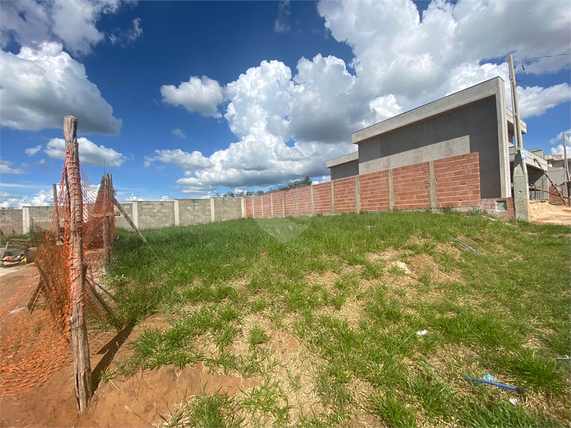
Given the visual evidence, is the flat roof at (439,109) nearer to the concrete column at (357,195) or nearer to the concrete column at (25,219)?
the concrete column at (357,195)

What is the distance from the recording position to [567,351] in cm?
A: 198

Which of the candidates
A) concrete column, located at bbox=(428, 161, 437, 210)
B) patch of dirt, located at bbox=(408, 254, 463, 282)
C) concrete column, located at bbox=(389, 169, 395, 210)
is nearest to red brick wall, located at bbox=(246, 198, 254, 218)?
concrete column, located at bbox=(389, 169, 395, 210)

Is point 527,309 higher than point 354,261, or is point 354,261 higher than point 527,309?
point 354,261

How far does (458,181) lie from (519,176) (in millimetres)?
1963

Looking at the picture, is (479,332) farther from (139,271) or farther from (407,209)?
(407,209)

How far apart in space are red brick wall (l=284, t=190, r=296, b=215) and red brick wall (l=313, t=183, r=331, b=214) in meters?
2.15

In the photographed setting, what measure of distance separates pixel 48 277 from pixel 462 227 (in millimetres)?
7303

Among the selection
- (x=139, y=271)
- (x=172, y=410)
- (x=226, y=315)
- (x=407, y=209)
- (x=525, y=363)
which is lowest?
(x=172, y=410)

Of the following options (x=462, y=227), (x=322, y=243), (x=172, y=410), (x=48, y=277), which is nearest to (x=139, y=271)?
(x=48, y=277)

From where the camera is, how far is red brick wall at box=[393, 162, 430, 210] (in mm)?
7699

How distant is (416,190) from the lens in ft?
25.9

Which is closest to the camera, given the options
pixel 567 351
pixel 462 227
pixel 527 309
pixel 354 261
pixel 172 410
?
pixel 172 410

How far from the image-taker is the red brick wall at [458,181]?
665 centimetres

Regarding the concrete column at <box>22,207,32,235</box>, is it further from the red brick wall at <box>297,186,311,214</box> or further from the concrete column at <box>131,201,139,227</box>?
the red brick wall at <box>297,186,311,214</box>
